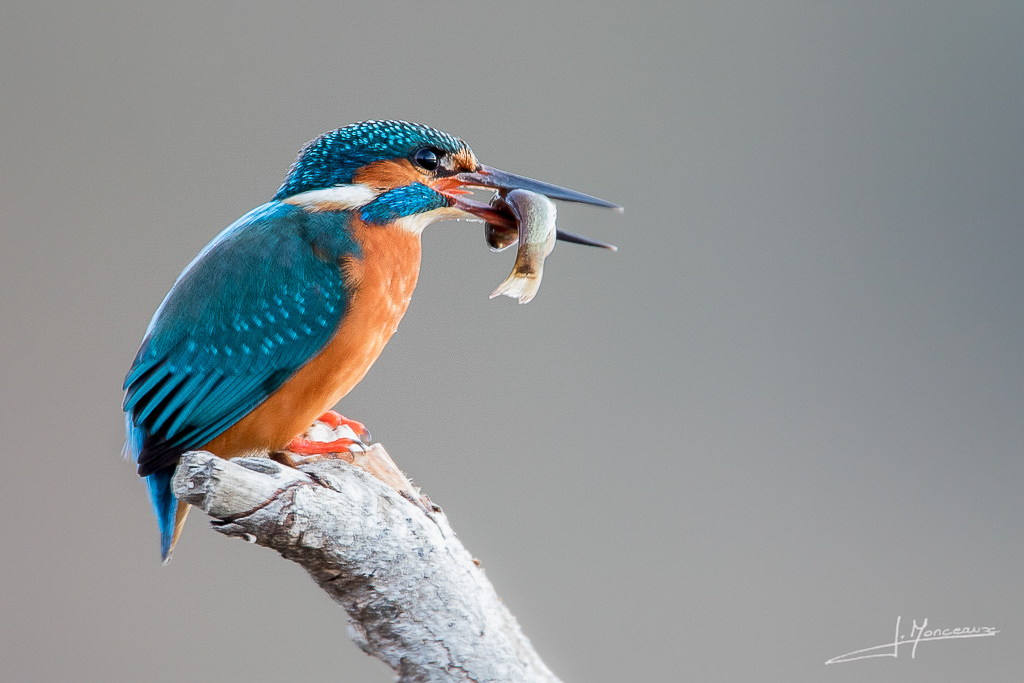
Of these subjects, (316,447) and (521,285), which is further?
(316,447)

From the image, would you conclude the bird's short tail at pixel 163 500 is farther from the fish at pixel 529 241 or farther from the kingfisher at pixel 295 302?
the fish at pixel 529 241

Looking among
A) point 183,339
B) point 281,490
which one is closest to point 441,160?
point 183,339

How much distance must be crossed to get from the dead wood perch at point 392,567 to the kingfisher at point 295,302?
0.13 m

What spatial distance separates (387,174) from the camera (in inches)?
56.1

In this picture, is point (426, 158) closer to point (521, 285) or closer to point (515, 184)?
point (515, 184)

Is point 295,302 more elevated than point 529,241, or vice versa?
point 529,241

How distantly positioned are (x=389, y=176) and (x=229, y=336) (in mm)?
352

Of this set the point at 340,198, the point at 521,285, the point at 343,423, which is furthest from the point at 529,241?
the point at 343,423

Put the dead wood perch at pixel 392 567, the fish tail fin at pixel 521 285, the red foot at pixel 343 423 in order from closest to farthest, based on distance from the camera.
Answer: the dead wood perch at pixel 392 567, the fish tail fin at pixel 521 285, the red foot at pixel 343 423

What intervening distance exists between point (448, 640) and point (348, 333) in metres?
0.50

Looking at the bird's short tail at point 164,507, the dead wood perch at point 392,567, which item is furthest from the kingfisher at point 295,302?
the dead wood perch at point 392,567

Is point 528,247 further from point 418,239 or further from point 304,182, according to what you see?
point 304,182

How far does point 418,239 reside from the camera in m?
1.47

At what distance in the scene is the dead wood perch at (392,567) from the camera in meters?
1.22
